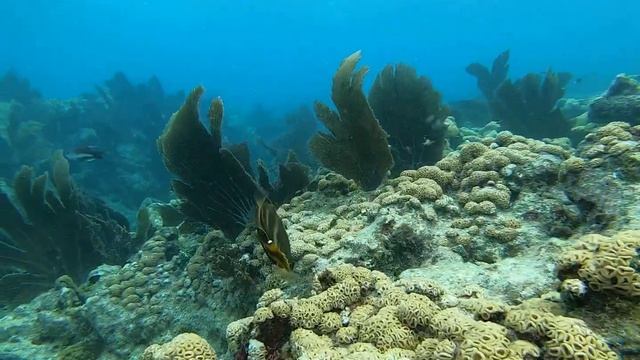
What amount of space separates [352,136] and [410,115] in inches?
58.9

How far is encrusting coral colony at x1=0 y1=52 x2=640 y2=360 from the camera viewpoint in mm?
1940

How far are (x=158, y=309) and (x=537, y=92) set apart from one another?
31.6 feet

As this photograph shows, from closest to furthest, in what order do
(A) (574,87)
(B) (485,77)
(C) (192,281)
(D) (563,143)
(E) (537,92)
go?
(C) (192,281) < (D) (563,143) < (E) (537,92) < (B) (485,77) < (A) (574,87)

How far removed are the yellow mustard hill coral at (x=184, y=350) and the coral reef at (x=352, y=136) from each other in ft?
9.39

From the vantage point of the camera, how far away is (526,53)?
83000 mm

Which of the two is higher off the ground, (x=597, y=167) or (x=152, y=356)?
(x=597, y=167)

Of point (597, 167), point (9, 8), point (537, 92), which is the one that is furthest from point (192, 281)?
point (9, 8)

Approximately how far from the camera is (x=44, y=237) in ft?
19.7

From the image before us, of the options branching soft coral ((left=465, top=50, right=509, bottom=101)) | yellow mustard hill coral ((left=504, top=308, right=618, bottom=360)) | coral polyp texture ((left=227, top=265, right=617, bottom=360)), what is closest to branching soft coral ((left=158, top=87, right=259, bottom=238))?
coral polyp texture ((left=227, top=265, right=617, bottom=360))

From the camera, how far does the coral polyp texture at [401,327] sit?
1.67 metres

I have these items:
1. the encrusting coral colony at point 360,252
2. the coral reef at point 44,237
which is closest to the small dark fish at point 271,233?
the encrusting coral colony at point 360,252

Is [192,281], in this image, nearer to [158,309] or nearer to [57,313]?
[158,309]

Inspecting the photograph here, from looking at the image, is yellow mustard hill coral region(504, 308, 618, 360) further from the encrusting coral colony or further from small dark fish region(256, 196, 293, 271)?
small dark fish region(256, 196, 293, 271)

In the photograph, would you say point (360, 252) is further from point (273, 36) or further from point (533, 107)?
point (273, 36)
